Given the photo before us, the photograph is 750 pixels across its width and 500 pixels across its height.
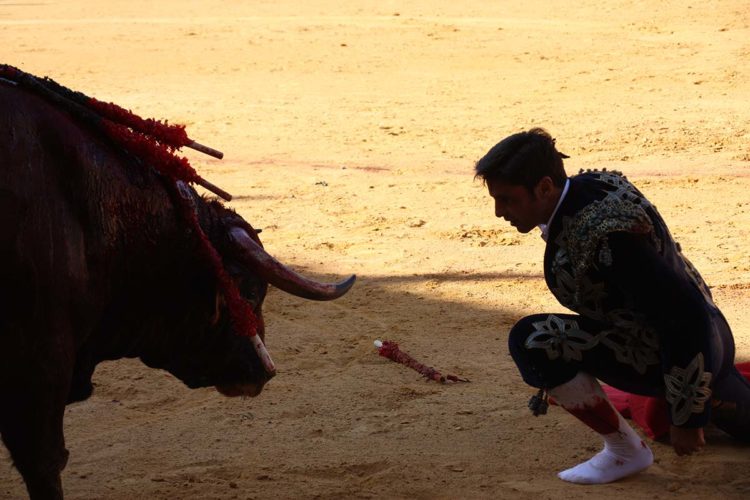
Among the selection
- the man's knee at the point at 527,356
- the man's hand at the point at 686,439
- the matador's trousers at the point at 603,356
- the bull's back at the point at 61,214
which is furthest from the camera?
the man's knee at the point at 527,356

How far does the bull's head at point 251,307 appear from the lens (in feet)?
13.0

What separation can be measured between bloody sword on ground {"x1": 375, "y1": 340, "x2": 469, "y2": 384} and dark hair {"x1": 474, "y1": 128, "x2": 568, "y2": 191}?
1.61 m

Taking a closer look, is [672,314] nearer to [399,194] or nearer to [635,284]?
[635,284]

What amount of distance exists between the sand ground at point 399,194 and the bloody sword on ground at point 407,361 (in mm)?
45

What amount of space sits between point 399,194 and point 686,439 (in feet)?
16.3

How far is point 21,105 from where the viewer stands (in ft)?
11.6

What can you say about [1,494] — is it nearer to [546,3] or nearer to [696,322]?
[696,322]

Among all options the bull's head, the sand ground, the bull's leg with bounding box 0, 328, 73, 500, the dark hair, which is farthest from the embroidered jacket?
the bull's leg with bounding box 0, 328, 73, 500

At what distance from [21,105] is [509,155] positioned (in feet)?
4.74

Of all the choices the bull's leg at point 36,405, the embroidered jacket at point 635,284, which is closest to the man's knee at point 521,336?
the embroidered jacket at point 635,284

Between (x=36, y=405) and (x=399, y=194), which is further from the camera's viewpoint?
(x=399, y=194)

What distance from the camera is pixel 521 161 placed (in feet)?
→ 12.5

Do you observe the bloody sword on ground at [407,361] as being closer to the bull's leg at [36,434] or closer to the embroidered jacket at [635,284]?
the embroidered jacket at [635,284]

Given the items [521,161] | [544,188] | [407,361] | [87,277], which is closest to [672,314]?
[544,188]
